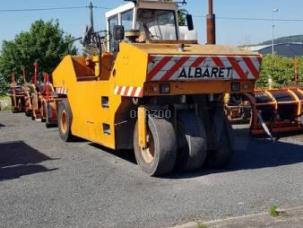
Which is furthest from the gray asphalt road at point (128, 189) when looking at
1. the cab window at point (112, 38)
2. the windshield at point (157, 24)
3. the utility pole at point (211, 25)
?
the utility pole at point (211, 25)

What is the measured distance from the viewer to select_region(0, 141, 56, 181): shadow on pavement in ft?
28.0

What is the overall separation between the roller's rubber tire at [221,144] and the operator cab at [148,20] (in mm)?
2174

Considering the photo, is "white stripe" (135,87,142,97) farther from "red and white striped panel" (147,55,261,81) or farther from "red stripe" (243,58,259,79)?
"red stripe" (243,58,259,79)

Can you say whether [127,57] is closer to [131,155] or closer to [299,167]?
[131,155]

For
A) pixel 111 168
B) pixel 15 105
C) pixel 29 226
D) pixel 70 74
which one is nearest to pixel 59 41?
pixel 15 105

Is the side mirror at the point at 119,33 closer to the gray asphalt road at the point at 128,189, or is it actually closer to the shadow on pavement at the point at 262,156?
the gray asphalt road at the point at 128,189

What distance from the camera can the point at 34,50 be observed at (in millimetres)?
35656

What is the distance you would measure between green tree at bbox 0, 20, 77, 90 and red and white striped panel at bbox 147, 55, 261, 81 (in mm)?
27420

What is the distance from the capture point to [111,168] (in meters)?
8.72

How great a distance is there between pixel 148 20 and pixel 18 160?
356cm

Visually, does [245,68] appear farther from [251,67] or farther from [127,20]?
[127,20]

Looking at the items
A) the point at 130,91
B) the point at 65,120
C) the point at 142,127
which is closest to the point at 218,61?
the point at 130,91

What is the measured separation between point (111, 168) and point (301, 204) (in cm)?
338

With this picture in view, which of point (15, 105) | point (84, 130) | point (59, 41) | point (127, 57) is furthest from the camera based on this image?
point (59, 41)
